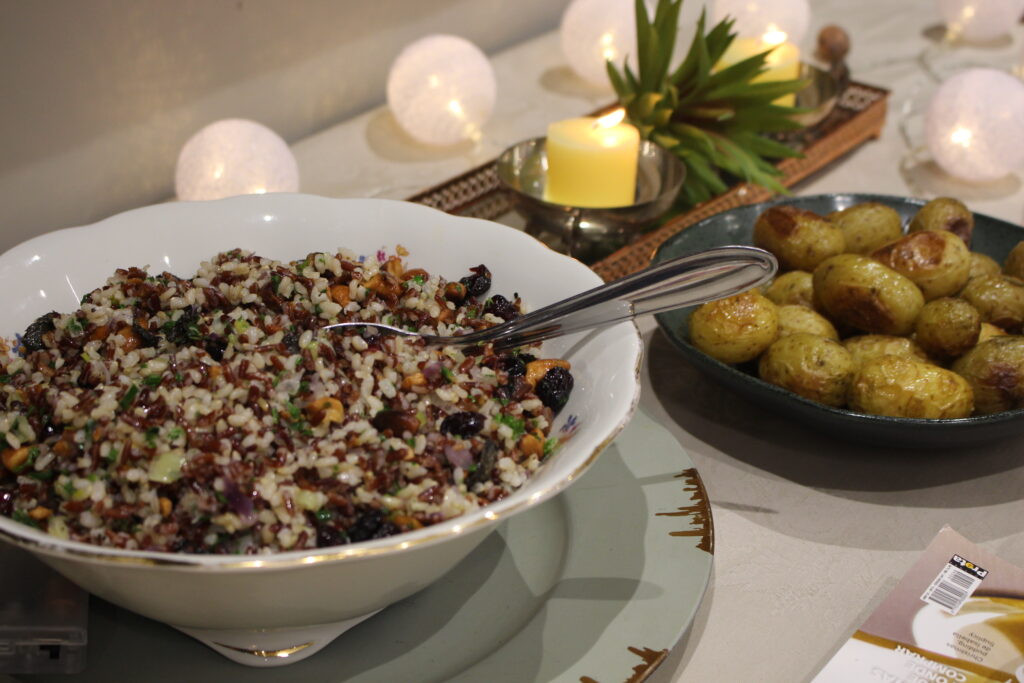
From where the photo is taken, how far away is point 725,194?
163cm

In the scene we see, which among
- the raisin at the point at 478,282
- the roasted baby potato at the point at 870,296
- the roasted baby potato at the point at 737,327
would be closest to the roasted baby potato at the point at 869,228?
the roasted baby potato at the point at 870,296

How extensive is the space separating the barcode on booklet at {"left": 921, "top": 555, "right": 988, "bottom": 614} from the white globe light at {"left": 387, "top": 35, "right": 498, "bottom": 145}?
3.86 feet

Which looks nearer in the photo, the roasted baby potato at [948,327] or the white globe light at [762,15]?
the roasted baby potato at [948,327]

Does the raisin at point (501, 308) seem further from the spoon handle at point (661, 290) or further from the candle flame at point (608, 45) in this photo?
the candle flame at point (608, 45)

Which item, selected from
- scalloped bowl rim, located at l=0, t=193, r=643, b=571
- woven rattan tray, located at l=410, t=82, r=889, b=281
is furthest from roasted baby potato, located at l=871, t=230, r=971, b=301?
scalloped bowl rim, located at l=0, t=193, r=643, b=571

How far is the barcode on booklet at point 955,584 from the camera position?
938 millimetres

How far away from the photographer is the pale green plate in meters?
0.85

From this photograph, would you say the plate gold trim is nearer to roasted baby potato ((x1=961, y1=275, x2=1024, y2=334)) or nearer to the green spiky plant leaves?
roasted baby potato ((x1=961, y1=275, x2=1024, y2=334))

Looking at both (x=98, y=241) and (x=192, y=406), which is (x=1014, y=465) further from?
(x=98, y=241)

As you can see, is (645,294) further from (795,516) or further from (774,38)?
(774,38)

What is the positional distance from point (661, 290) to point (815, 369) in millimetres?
280

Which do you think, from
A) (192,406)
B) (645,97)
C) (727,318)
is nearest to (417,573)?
(192,406)

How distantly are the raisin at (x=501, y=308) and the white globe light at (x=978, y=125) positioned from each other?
1171 mm

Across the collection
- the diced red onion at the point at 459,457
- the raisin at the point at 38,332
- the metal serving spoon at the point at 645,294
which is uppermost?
the metal serving spoon at the point at 645,294
